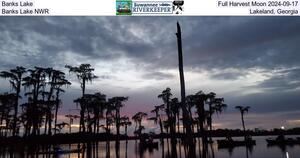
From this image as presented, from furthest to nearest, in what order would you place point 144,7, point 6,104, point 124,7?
point 6,104
point 124,7
point 144,7

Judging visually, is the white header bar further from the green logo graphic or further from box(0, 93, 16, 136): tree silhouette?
box(0, 93, 16, 136): tree silhouette

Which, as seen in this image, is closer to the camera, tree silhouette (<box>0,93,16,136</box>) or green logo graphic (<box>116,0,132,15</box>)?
green logo graphic (<box>116,0,132,15</box>)

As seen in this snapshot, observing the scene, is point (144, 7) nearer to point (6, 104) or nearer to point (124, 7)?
point (124, 7)

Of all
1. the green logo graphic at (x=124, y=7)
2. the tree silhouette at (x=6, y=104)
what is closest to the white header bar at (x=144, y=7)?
the green logo graphic at (x=124, y=7)

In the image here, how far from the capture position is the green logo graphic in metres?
9.53


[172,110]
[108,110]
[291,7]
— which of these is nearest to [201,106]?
[172,110]

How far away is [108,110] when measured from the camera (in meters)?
62.7

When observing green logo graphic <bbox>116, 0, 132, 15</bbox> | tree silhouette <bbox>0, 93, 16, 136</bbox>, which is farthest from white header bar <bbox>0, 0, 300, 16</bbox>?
tree silhouette <bbox>0, 93, 16, 136</bbox>

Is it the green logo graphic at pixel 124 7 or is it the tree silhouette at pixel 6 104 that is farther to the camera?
the tree silhouette at pixel 6 104

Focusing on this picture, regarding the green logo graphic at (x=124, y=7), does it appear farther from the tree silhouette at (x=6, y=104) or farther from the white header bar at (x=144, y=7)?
the tree silhouette at (x=6, y=104)

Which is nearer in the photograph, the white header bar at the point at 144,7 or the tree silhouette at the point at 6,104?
the white header bar at the point at 144,7

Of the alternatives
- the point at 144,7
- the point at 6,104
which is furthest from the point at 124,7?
the point at 6,104

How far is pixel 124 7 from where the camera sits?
9.59 metres

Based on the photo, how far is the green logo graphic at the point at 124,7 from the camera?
31.3ft
